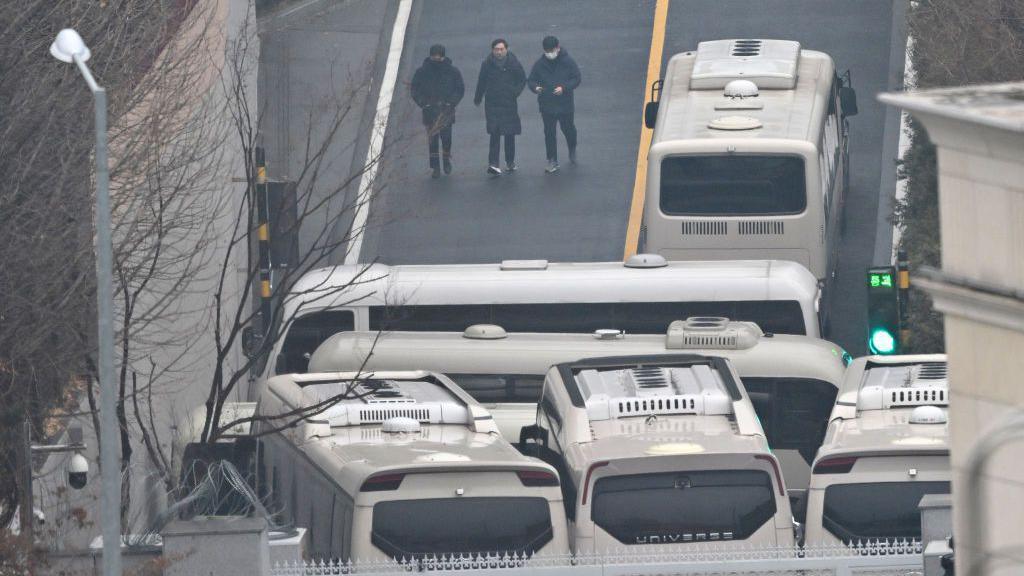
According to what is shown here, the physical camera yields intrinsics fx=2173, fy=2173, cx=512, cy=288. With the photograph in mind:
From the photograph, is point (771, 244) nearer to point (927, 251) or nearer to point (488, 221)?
point (927, 251)

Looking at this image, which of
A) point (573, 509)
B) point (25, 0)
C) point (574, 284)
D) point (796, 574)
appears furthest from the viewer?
point (574, 284)

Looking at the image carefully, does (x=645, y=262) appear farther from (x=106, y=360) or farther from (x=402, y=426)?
(x=106, y=360)

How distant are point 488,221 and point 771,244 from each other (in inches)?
289

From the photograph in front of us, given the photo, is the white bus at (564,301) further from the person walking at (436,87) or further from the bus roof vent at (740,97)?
the person walking at (436,87)

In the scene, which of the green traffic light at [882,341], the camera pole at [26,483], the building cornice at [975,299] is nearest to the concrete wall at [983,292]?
the building cornice at [975,299]

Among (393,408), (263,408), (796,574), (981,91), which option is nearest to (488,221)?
(263,408)

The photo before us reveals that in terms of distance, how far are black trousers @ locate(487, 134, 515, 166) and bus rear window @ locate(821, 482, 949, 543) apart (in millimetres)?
17677

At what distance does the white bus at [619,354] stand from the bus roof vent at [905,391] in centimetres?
305

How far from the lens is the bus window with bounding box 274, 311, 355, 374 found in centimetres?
2320

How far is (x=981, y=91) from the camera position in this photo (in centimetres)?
970

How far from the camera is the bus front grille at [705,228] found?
25.9 meters

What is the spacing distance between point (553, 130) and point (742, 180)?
24.9 feet

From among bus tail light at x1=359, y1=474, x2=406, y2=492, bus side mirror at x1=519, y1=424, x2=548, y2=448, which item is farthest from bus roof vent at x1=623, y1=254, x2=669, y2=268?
bus tail light at x1=359, y1=474, x2=406, y2=492

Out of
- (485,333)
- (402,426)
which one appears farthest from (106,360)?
(485,333)
